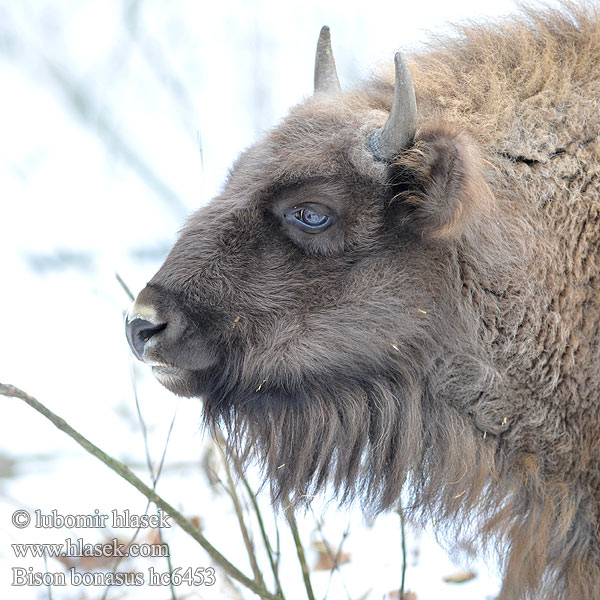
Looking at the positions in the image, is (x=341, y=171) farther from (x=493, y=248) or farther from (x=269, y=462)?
(x=269, y=462)

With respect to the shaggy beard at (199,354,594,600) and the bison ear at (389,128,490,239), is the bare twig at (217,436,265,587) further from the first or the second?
the bison ear at (389,128,490,239)

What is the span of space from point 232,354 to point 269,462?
0.68 metres

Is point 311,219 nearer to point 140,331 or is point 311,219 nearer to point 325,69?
point 140,331

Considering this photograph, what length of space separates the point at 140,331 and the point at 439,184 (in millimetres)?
1406

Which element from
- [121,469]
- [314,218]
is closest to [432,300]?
A: [314,218]

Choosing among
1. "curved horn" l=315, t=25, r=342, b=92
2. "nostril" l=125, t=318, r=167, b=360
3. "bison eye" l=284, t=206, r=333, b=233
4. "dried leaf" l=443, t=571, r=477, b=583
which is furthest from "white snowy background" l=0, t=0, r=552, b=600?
"bison eye" l=284, t=206, r=333, b=233

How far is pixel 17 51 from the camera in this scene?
28.7 feet

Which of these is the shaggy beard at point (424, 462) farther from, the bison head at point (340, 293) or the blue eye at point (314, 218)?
the blue eye at point (314, 218)

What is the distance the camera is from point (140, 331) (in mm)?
3359

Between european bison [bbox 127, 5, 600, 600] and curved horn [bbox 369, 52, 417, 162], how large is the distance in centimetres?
1

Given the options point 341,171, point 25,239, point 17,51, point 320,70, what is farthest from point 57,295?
point 341,171

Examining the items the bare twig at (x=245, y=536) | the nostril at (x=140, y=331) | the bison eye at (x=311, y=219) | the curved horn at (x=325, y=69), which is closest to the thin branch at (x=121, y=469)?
the bare twig at (x=245, y=536)

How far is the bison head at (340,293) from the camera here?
11.0ft

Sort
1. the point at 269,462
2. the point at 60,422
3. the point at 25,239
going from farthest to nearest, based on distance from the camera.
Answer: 1. the point at 25,239
2. the point at 269,462
3. the point at 60,422
